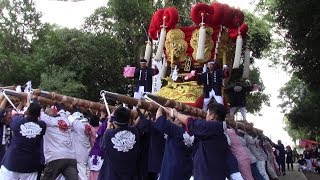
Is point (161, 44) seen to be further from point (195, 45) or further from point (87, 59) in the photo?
point (87, 59)

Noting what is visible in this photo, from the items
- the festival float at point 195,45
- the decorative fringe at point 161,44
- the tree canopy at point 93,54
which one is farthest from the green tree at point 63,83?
the decorative fringe at point 161,44

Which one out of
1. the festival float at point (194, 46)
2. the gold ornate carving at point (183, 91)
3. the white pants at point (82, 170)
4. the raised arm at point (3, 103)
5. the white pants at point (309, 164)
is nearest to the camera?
the raised arm at point (3, 103)

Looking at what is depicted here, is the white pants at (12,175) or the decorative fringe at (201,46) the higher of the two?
the decorative fringe at (201,46)

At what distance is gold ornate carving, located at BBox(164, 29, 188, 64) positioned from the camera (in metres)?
13.7

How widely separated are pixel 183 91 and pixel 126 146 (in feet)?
22.7

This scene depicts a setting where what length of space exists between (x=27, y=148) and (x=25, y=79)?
15.9m

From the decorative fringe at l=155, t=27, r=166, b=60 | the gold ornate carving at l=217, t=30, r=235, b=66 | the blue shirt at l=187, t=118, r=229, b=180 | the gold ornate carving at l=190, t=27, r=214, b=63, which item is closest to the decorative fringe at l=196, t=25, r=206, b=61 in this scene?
the gold ornate carving at l=190, t=27, r=214, b=63

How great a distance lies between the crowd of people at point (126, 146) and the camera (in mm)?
5559

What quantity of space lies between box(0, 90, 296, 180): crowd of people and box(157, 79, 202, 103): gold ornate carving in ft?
14.1

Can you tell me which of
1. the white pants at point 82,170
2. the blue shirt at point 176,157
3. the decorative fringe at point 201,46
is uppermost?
the decorative fringe at point 201,46

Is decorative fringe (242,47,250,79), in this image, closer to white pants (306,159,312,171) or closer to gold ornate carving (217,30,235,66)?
gold ornate carving (217,30,235,66)

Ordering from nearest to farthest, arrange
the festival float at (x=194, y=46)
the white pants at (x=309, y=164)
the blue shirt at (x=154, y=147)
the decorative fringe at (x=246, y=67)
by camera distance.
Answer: the blue shirt at (x=154, y=147) → the festival float at (x=194, y=46) → the decorative fringe at (x=246, y=67) → the white pants at (x=309, y=164)

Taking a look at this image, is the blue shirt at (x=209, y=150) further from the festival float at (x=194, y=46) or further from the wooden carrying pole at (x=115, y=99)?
the festival float at (x=194, y=46)

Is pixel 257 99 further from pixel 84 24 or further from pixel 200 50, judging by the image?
pixel 200 50
